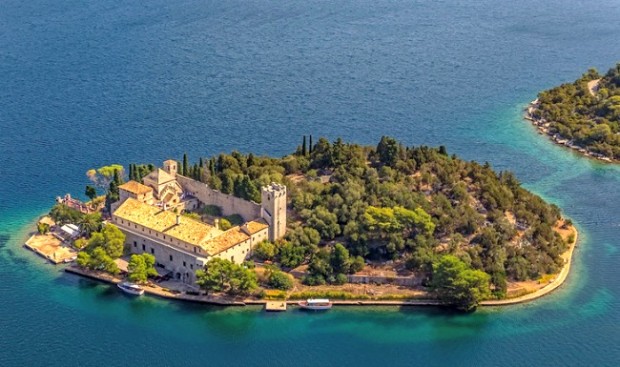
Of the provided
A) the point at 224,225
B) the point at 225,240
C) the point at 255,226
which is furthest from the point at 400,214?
the point at 224,225

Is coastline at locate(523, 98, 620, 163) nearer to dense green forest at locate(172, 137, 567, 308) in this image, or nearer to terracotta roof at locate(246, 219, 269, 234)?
dense green forest at locate(172, 137, 567, 308)

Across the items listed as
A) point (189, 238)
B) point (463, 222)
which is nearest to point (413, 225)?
point (463, 222)

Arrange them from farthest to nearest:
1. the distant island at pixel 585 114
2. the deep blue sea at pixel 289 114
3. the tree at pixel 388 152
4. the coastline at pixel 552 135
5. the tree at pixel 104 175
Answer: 1. the distant island at pixel 585 114
2. the coastline at pixel 552 135
3. the tree at pixel 104 175
4. the tree at pixel 388 152
5. the deep blue sea at pixel 289 114

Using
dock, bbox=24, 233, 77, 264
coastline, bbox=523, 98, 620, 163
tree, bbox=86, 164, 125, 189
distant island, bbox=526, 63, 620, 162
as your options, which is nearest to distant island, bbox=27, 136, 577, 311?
dock, bbox=24, 233, 77, 264

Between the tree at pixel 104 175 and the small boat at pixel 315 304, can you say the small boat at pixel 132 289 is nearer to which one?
the small boat at pixel 315 304

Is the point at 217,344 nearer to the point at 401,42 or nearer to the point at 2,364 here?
the point at 2,364

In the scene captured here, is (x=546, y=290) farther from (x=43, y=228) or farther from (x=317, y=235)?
(x=43, y=228)

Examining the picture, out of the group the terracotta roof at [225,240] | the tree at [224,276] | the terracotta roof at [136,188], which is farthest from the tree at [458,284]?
the terracotta roof at [136,188]
